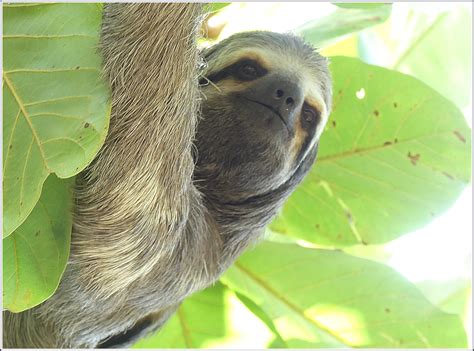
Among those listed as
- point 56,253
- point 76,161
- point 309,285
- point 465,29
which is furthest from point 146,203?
point 465,29

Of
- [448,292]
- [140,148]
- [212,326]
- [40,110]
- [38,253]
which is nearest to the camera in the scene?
[40,110]

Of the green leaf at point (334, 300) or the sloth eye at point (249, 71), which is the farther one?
the green leaf at point (334, 300)

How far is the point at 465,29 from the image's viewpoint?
17.0 ft

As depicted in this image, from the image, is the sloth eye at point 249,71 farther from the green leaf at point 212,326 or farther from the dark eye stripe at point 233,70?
the green leaf at point 212,326

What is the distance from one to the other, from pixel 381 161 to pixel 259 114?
101 centimetres

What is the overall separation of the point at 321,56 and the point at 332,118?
1.19ft

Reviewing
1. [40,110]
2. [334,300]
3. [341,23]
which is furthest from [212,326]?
[40,110]

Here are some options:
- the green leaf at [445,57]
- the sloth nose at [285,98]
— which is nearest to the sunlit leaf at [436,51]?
the green leaf at [445,57]

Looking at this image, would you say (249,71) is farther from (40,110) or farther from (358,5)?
(40,110)

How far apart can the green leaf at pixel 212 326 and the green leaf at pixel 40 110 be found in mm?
1812

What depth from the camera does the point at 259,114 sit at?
315 centimetres

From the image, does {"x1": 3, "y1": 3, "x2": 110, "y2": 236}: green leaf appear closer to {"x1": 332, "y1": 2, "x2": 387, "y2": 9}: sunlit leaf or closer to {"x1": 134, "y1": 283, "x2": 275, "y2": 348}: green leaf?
{"x1": 332, "y1": 2, "x2": 387, "y2": 9}: sunlit leaf

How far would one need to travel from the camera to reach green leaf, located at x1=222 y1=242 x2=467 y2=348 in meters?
3.86

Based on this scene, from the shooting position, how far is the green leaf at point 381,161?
3.80 meters
